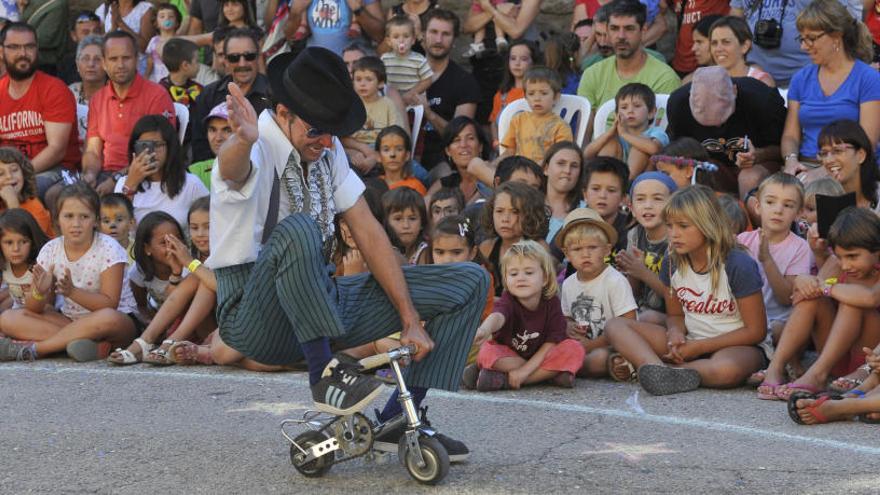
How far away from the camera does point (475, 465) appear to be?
5184 millimetres

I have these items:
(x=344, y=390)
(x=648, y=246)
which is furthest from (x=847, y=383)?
(x=344, y=390)

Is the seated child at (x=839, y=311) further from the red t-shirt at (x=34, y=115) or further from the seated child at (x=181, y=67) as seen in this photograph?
the red t-shirt at (x=34, y=115)

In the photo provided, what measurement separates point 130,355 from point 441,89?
3.72m

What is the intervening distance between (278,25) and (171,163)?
2.35 metres

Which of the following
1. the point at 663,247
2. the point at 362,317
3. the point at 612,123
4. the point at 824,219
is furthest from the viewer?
the point at 612,123

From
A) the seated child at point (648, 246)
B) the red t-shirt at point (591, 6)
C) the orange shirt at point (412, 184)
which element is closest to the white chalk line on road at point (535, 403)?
the seated child at point (648, 246)

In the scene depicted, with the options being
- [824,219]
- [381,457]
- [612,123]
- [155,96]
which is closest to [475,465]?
[381,457]

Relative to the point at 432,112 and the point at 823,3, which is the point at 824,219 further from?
the point at 432,112

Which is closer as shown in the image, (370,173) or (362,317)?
(362,317)

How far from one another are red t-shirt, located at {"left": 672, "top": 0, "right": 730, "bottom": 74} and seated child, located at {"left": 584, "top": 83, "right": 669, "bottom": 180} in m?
1.42

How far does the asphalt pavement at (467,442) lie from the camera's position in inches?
195

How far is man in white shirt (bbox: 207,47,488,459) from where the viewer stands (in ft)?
15.7

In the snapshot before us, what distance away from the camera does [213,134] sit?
9812mm

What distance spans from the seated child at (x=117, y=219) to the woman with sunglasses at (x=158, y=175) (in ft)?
1.02
